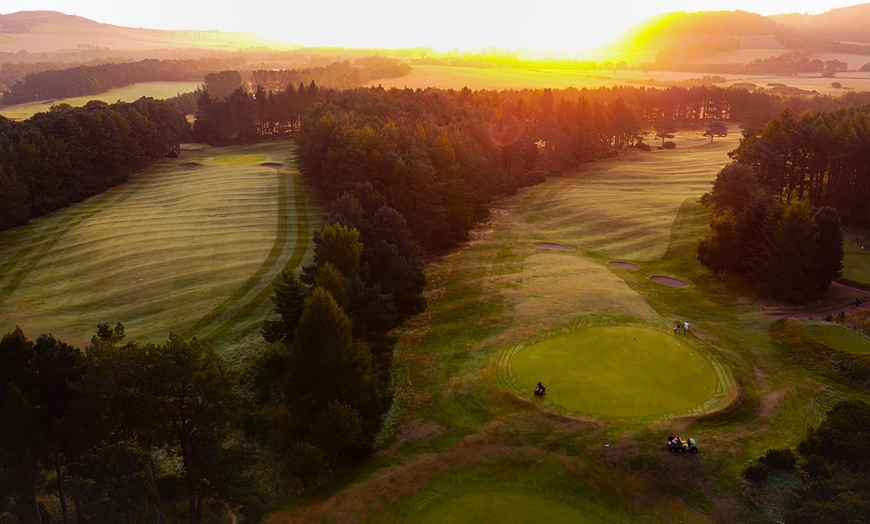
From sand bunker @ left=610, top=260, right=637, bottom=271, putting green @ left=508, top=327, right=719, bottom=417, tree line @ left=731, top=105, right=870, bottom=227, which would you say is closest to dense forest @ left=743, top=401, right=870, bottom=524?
putting green @ left=508, top=327, right=719, bottom=417

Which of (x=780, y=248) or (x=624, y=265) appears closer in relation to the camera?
(x=780, y=248)

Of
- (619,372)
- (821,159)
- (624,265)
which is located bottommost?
Result: (619,372)

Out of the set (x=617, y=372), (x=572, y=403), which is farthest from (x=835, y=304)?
(x=572, y=403)

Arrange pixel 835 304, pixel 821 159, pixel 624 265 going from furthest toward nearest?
pixel 821 159 < pixel 624 265 < pixel 835 304

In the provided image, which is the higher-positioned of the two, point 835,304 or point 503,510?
point 835,304

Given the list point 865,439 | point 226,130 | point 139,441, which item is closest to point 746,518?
point 865,439

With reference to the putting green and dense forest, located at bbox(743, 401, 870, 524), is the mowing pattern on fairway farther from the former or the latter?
dense forest, located at bbox(743, 401, 870, 524)

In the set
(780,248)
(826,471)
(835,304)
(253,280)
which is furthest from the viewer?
(253,280)

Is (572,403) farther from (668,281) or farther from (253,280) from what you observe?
(253,280)
